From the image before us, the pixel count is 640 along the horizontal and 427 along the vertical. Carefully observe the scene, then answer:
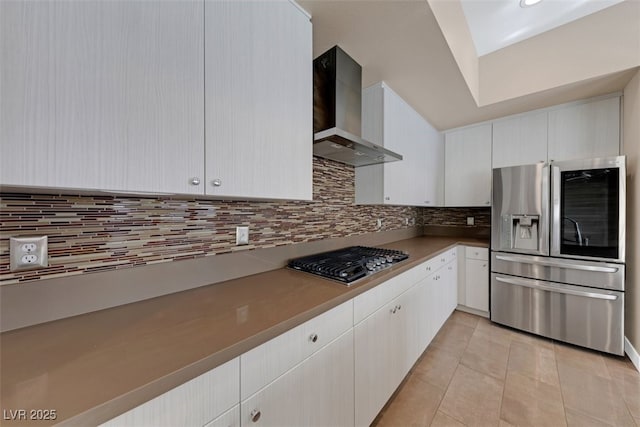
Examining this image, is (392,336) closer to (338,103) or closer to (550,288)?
(338,103)

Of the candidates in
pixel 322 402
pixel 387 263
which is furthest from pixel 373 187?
pixel 322 402

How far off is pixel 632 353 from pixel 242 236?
308cm

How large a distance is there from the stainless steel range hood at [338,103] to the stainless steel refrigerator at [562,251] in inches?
61.6

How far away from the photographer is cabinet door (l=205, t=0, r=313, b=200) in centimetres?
88

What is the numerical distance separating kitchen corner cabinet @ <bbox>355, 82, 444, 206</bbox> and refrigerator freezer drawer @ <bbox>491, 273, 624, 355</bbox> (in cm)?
123

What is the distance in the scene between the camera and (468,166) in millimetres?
2977

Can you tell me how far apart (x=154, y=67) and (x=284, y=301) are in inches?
35.4

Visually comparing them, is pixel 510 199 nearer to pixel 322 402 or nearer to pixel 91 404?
pixel 322 402

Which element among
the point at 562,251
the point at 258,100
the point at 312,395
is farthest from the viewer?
the point at 562,251

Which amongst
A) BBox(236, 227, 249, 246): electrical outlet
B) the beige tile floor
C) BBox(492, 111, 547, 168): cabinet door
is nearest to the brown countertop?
BBox(236, 227, 249, 246): electrical outlet

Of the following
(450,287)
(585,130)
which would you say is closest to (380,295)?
(450,287)

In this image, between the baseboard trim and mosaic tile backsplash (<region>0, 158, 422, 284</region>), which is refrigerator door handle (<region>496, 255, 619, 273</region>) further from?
mosaic tile backsplash (<region>0, 158, 422, 284</region>)

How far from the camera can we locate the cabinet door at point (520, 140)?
2518 mm

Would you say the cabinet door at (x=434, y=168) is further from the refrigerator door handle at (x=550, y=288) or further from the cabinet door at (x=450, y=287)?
the refrigerator door handle at (x=550, y=288)
